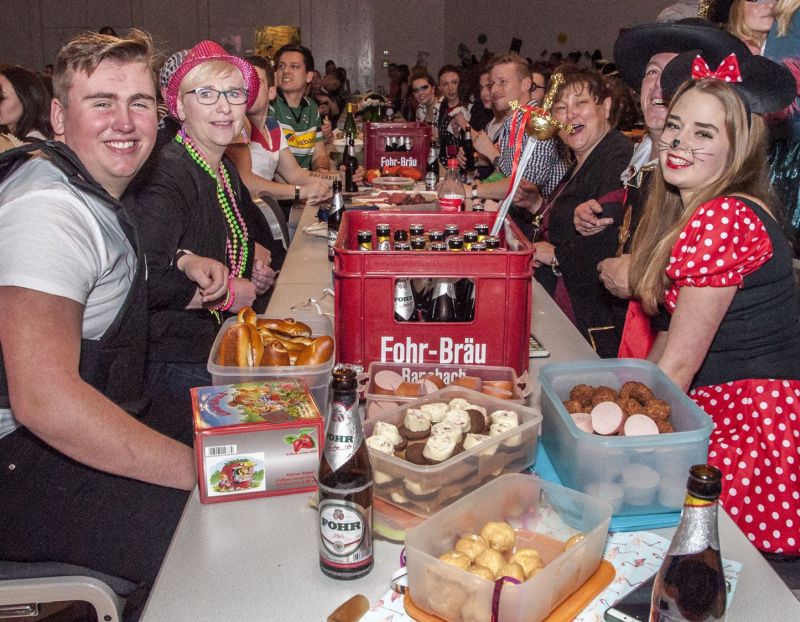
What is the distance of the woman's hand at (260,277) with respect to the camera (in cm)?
263

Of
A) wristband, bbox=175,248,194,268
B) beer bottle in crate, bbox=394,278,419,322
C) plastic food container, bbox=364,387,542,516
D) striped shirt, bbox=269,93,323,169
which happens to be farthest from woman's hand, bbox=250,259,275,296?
striped shirt, bbox=269,93,323,169

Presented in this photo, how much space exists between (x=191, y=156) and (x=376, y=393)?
123 cm

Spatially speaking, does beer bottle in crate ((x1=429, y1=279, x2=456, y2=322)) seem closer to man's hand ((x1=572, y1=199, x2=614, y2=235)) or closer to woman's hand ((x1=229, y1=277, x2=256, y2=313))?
woman's hand ((x1=229, y1=277, x2=256, y2=313))

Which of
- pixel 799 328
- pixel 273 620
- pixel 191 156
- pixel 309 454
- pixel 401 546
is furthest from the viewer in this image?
pixel 191 156

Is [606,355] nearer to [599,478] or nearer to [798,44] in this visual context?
[798,44]

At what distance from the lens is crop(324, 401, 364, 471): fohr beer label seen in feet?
3.48

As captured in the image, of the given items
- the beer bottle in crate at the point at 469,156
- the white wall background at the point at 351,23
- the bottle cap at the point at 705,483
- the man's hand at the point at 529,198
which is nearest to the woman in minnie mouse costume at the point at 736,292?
the bottle cap at the point at 705,483

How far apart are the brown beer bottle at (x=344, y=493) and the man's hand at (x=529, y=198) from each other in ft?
10.3

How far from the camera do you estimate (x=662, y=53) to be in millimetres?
2514

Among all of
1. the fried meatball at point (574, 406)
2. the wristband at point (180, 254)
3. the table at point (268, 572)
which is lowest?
the table at point (268, 572)

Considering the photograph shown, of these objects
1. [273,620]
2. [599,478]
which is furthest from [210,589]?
[599,478]

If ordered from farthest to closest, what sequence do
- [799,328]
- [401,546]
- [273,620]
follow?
[799,328], [401,546], [273,620]

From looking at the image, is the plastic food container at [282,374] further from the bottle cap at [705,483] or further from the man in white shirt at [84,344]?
the bottle cap at [705,483]

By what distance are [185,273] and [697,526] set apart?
5.06ft
